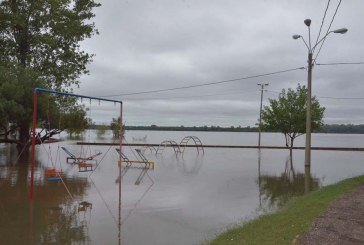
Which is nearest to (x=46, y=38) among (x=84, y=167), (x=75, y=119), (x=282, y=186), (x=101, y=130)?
(x=75, y=119)

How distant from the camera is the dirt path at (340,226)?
6730mm

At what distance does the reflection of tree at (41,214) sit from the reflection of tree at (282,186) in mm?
5616

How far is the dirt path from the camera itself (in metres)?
6.73

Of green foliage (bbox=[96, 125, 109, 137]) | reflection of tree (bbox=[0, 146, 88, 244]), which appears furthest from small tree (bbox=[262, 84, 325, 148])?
green foliage (bbox=[96, 125, 109, 137])

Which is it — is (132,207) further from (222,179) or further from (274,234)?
(222,179)

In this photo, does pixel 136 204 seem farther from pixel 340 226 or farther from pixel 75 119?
pixel 75 119

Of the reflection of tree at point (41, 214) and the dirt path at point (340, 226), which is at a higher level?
the dirt path at point (340, 226)

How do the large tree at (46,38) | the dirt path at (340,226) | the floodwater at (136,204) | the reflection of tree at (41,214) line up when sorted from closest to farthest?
the dirt path at (340,226), the reflection of tree at (41,214), the floodwater at (136,204), the large tree at (46,38)

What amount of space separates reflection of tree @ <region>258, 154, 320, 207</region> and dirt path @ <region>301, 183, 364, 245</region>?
2092 mm

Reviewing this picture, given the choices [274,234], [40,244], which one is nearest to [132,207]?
[40,244]

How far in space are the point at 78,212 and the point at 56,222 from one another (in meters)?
1.17

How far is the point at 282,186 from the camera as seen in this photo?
15.3 metres

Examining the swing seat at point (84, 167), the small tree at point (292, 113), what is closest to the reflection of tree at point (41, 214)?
the swing seat at point (84, 167)

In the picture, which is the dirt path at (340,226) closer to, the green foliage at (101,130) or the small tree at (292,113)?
the small tree at (292,113)
